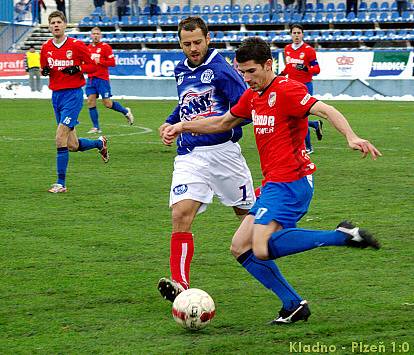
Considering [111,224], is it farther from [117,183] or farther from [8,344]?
[8,344]

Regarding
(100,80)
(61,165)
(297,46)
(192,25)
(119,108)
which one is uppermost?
(192,25)

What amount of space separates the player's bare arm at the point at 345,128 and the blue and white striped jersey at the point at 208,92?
1.20 metres

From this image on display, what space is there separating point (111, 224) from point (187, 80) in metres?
3.11

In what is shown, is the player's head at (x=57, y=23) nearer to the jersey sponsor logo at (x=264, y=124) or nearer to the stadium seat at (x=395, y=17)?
the jersey sponsor logo at (x=264, y=124)

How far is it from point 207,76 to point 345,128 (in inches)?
63.1

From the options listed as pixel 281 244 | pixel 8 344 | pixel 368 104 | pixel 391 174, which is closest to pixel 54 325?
pixel 8 344

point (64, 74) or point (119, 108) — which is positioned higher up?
point (64, 74)

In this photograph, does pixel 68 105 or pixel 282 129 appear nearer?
pixel 282 129

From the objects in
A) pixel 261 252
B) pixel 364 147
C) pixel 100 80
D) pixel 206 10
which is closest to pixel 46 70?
pixel 261 252

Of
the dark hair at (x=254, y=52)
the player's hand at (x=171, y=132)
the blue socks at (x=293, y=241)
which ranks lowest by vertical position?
the blue socks at (x=293, y=241)

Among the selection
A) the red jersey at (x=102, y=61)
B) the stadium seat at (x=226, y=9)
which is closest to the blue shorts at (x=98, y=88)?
the red jersey at (x=102, y=61)

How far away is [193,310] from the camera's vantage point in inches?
217

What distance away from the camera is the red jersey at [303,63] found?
17281mm

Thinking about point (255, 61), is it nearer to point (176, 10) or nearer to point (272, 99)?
point (272, 99)
